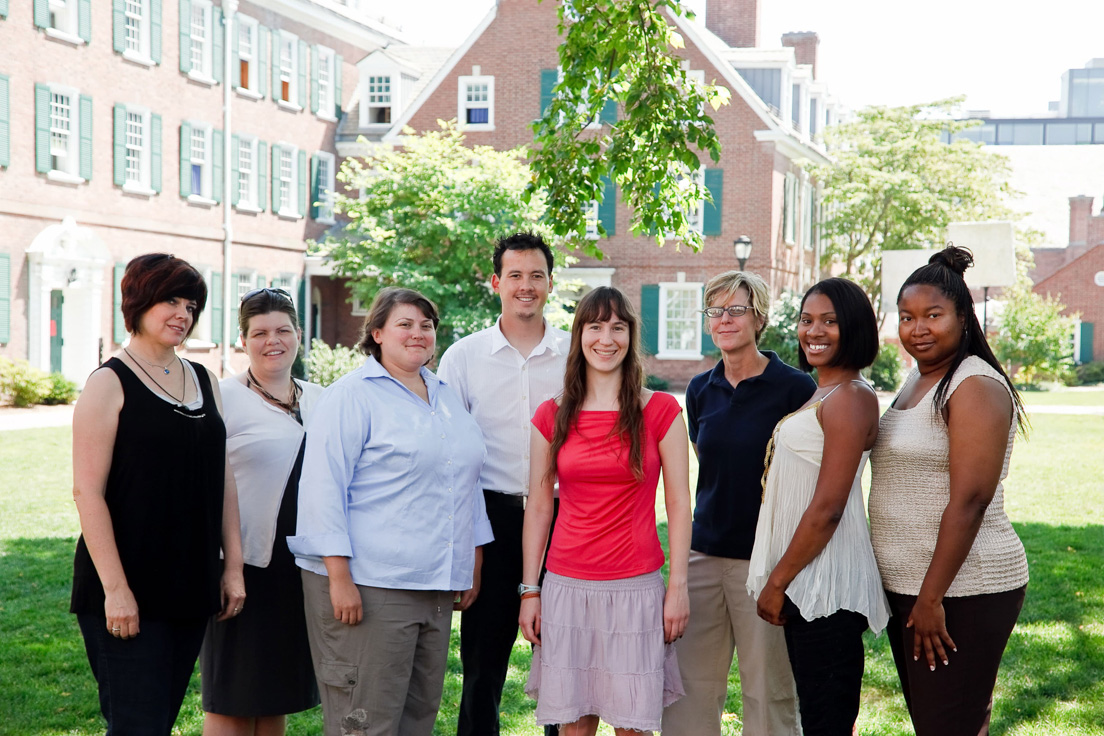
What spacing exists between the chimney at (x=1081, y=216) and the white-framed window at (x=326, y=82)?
41.8 metres

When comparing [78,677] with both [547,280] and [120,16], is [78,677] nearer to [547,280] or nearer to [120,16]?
[547,280]

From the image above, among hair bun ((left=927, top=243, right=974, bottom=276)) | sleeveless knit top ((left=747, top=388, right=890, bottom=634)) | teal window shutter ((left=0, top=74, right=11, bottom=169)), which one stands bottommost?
sleeveless knit top ((left=747, top=388, right=890, bottom=634))

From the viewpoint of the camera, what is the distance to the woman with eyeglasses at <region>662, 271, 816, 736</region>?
4051 millimetres

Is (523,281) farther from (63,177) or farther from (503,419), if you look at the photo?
(63,177)

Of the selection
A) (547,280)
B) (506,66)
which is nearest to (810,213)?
(506,66)

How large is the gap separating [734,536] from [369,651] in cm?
144

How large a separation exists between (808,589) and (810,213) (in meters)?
32.5

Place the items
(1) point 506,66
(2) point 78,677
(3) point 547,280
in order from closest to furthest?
1. (3) point 547,280
2. (2) point 78,677
3. (1) point 506,66

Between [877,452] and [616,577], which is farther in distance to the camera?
[616,577]

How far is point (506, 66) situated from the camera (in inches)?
1155

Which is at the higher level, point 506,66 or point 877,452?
point 506,66

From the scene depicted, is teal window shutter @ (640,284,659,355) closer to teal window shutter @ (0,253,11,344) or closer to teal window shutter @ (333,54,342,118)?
teal window shutter @ (333,54,342,118)

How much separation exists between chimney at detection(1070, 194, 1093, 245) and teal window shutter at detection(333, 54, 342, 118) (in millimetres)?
41527

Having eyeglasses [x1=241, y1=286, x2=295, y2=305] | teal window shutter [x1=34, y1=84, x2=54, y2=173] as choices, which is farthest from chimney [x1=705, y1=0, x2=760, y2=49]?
eyeglasses [x1=241, y1=286, x2=295, y2=305]
